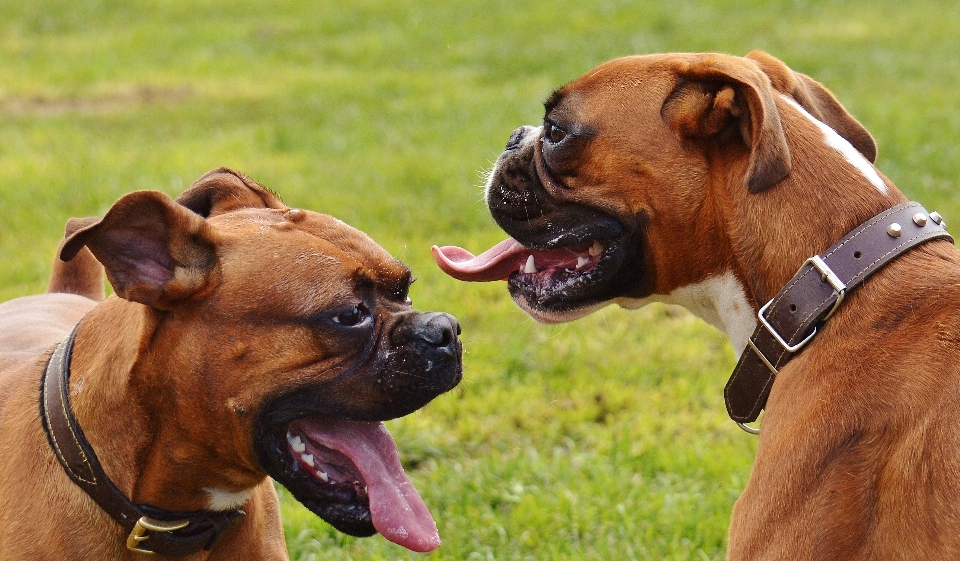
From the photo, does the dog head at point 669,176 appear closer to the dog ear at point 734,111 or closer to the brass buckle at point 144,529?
the dog ear at point 734,111

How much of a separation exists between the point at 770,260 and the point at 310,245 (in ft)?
5.02

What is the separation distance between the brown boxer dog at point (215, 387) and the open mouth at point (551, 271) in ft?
1.99

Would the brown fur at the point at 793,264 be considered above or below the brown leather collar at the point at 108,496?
above

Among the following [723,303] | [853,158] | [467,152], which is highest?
[853,158]

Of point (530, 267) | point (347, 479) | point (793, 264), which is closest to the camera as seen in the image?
point (793, 264)

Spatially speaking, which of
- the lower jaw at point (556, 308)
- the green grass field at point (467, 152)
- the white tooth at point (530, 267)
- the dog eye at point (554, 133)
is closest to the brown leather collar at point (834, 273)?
the lower jaw at point (556, 308)

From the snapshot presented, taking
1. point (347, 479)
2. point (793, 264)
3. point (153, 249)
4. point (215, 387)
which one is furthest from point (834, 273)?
point (153, 249)

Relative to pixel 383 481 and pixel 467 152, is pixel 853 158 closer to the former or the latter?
pixel 383 481

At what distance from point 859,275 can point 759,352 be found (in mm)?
415

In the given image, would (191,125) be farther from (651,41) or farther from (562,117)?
(562,117)

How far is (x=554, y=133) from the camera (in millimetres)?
4355

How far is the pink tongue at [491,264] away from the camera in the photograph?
490cm

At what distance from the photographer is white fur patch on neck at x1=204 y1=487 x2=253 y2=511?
3.99m

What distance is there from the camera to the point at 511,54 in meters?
14.4
